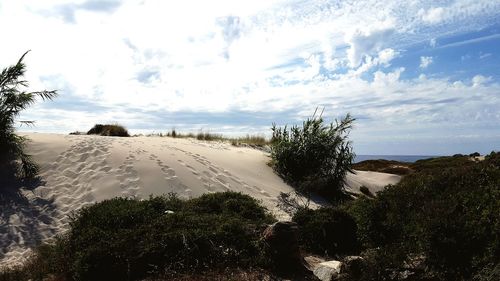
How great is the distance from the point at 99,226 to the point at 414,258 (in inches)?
218

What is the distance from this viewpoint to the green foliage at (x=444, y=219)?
18.7ft

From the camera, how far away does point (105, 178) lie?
43.7 ft

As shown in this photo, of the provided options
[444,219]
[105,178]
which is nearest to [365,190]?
[105,178]

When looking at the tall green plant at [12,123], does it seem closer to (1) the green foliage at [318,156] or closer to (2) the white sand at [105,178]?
(2) the white sand at [105,178]

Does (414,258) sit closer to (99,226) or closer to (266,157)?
(99,226)

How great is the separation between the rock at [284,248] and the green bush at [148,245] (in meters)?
0.26

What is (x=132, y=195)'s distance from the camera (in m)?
12.3

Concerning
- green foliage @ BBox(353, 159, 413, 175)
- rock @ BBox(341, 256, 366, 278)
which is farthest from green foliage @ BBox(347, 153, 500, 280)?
green foliage @ BBox(353, 159, 413, 175)

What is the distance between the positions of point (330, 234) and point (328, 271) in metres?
2.07

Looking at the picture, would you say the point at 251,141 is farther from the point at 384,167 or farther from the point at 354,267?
the point at 354,267

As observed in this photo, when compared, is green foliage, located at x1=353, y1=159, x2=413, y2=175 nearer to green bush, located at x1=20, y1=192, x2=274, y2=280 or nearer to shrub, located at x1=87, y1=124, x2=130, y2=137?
shrub, located at x1=87, y1=124, x2=130, y2=137

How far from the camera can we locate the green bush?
7377 mm

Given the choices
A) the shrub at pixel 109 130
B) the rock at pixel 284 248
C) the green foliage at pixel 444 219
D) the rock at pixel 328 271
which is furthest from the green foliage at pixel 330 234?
the shrub at pixel 109 130

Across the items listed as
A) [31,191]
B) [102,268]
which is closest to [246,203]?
[102,268]
